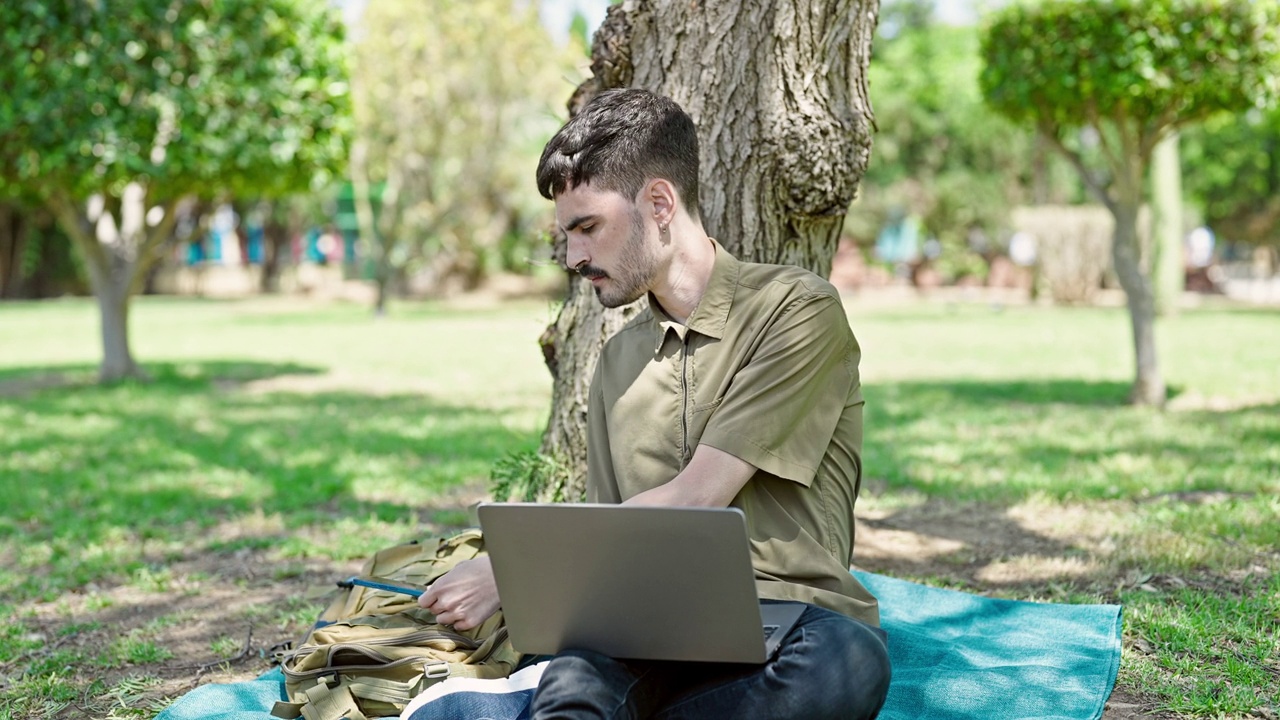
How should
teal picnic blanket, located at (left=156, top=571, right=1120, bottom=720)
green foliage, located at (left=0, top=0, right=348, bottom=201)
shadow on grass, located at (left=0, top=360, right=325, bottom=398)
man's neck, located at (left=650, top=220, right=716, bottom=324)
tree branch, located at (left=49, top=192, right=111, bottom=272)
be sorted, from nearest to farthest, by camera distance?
man's neck, located at (left=650, top=220, right=716, bottom=324) → teal picnic blanket, located at (left=156, top=571, right=1120, bottom=720) → green foliage, located at (left=0, top=0, right=348, bottom=201) → tree branch, located at (left=49, top=192, right=111, bottom=272) → shadow on grass, located at (left=0, top=360, right=325, bottom=398)

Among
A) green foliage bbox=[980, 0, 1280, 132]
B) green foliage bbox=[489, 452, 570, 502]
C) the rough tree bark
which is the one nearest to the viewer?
the rough tree bark

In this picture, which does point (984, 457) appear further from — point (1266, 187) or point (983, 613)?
point (1266, 187)

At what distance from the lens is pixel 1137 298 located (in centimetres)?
879

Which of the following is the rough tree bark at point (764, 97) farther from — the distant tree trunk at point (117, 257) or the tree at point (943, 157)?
the tree at point (943, 157)

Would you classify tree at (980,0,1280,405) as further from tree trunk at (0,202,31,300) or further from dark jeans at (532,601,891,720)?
tree trunk at (0,202,31,300)

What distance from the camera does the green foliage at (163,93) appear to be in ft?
31.0

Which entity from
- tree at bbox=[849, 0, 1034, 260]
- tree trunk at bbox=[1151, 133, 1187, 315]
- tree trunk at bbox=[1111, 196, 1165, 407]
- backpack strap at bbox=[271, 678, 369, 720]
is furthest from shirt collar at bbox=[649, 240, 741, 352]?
tree at bbox=[849, 0, 1034, 260]

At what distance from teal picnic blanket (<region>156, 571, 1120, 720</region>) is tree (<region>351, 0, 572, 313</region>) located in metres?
15.9

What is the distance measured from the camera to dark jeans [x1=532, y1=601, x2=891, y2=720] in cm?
233

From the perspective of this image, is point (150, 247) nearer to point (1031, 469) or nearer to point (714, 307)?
point (1031, 469)

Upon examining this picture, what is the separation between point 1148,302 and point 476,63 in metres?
14.4

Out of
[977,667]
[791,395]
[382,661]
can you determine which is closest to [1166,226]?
[977,667]

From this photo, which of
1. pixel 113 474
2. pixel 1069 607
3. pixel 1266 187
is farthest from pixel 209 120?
pixel 1266 187

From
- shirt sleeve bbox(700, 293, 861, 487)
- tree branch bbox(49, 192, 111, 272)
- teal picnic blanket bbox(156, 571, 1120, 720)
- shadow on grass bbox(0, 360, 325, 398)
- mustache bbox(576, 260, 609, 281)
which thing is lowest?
teal picnic blanket bbox(156, 571, 1120, 720)
